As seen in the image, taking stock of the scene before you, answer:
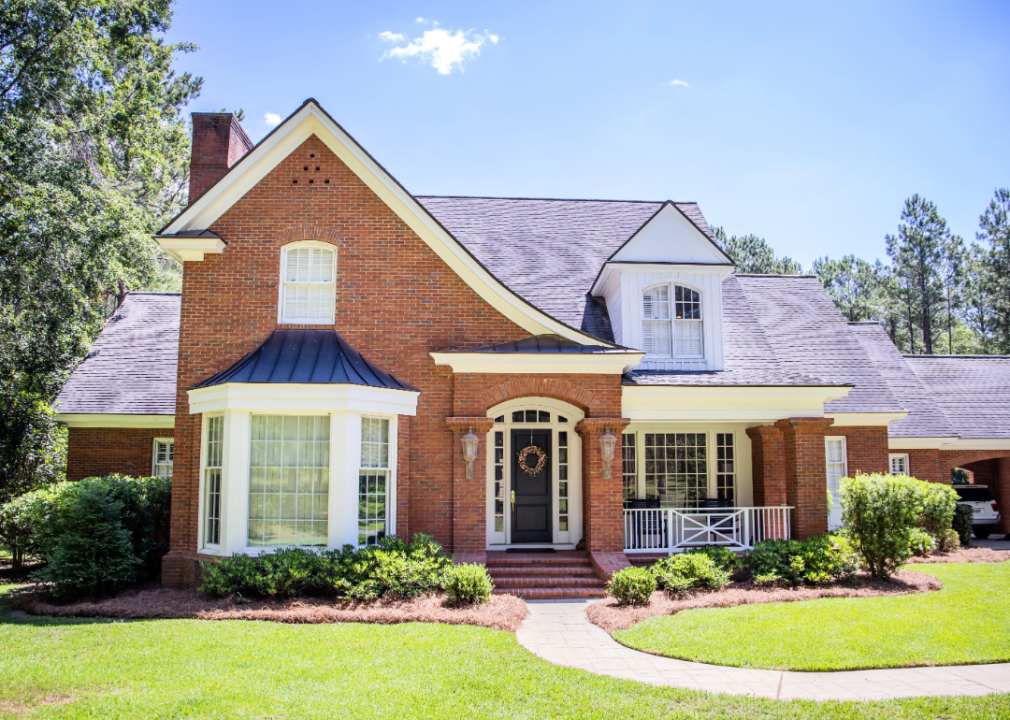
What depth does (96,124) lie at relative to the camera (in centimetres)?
2016

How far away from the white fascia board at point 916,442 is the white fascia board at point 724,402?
6.81 metres

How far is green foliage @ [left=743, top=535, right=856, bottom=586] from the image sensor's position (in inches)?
473

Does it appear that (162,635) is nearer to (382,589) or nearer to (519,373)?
(382,589)

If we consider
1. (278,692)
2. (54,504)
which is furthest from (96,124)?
(278,692)

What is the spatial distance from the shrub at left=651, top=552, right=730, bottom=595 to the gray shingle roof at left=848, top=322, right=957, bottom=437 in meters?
10.1

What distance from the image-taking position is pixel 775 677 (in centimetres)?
734

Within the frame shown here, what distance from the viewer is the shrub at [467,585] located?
10.3 metres

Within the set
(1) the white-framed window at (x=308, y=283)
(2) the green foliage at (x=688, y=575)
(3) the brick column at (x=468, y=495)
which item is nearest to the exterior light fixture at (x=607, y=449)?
(2) the green foliage at (x=688, y=575)

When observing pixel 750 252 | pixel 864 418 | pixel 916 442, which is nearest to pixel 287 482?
pixel 864 418

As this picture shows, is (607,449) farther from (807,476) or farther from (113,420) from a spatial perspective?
(113,420)

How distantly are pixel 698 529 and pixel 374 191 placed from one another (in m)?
9.77

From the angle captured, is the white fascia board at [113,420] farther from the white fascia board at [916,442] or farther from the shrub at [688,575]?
the white fascia board at [916,442]

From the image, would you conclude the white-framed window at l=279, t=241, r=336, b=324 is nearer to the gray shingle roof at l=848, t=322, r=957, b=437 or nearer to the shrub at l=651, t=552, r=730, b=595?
the shrub at l=651, t=552, r=730, b=595

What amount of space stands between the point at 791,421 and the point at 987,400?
41.6ft
